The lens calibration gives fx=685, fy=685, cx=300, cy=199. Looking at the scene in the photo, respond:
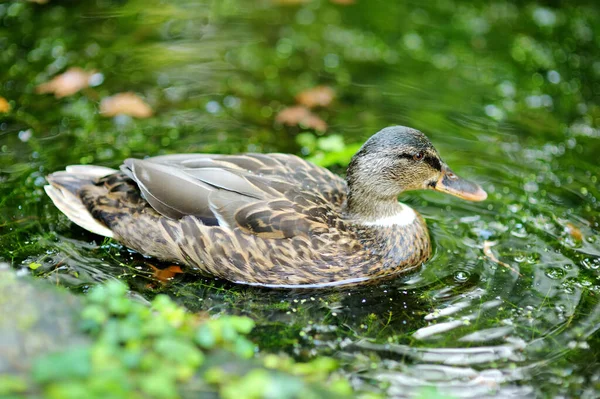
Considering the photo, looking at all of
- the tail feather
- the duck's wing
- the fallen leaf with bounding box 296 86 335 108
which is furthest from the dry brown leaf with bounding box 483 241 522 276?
the tail feather

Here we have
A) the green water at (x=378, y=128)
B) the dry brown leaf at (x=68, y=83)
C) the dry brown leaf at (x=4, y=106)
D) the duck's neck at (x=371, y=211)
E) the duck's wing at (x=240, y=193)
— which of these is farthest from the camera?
the dry brown leaf at (x=68, y=83)

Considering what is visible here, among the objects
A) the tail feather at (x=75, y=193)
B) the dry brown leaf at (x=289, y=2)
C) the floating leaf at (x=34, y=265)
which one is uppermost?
the dry brown leaf at (x=289, y=2)

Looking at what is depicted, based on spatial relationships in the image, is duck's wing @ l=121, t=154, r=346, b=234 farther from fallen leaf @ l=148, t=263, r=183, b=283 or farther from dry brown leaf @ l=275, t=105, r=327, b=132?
dry brown leaf @ l=275, t=105, r=327, b=132

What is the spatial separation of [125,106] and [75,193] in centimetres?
205

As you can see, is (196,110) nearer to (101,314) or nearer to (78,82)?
(78,82)

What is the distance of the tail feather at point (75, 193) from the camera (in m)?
5.50

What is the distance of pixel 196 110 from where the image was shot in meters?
7.52

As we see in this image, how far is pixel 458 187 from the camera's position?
553cm

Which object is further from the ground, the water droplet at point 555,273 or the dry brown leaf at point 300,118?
the dry brown leaf at point 300,118

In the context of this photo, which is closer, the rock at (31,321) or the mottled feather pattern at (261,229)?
the rock at (31,321)

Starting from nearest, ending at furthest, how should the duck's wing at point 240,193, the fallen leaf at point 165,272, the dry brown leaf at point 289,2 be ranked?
the duck's wing at point 240,193 → the fallen leaf at point 165,272 → the dry brown leaf at point 289,2

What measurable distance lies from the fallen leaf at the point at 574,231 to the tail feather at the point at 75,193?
3.82m

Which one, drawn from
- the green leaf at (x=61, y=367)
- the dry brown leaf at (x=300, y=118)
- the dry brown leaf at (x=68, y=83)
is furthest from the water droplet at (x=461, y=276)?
the dry brown leaf at (x=68, y=83)

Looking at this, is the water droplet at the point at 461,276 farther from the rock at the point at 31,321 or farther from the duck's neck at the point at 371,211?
the rock at the point at 31,321
